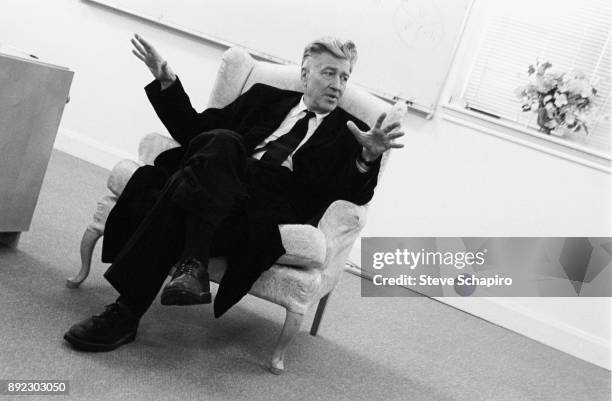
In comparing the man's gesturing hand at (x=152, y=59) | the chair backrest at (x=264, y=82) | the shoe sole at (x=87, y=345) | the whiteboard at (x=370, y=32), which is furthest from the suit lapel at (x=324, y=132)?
the whiteboard at (x=370, y=32)

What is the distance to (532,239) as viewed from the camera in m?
3.79

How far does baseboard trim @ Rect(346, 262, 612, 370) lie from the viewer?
3.64 meters

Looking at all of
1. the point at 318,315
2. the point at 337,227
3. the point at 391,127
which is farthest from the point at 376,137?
the point at 318,315

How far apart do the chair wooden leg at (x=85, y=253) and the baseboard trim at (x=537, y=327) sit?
1.92 m

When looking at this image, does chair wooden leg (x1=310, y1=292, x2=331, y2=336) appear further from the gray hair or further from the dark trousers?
the gray hair

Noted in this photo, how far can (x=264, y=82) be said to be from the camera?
2.67m

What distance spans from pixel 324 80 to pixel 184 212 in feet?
2.52

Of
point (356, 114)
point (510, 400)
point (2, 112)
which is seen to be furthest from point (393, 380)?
point (2, 112)

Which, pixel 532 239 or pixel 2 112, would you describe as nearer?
pixel 2 112

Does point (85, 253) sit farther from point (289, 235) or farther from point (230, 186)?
point (289, 235)

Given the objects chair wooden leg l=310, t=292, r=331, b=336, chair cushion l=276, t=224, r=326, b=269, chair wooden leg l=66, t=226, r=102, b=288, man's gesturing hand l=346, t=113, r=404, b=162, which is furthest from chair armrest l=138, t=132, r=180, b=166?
chair wooden leg l=310, t=292, r=331, b=336

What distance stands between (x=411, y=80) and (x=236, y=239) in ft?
7.10

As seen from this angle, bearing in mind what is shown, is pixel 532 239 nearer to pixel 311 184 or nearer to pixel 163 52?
pixel 311 184

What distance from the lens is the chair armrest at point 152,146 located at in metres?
2.36
